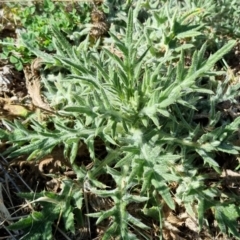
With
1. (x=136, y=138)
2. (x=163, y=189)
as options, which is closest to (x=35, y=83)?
(x=136, y=138)

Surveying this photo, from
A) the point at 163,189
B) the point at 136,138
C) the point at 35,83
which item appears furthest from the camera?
the point at 35,83

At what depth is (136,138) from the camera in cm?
281

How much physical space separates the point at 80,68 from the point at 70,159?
53cm

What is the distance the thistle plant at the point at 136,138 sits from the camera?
8.63 feet

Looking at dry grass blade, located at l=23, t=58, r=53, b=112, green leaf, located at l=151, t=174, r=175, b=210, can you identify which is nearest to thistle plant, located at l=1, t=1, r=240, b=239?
green leaf, located at l=151, t=174, r=175, b=210

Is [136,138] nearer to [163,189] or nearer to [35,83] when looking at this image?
[163,189]

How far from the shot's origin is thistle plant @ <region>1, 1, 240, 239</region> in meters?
2.63

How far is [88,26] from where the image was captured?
3.57 m

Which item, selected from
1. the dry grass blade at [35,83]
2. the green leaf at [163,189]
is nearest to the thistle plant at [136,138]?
the green leaf at [163,189]

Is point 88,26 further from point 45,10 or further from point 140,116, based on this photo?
point 140,116

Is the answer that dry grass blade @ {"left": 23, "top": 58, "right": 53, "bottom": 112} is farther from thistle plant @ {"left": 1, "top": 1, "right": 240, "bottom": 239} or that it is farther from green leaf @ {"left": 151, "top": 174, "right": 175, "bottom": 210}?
green leaf @ {"left": 151, "top": 174, "right": 175, "bottom": 210}

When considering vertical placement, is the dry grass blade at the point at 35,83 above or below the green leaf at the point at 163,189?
above

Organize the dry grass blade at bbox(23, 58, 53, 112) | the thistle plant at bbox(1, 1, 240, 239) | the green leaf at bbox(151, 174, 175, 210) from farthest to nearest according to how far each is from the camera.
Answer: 1. the dry grass blade at bbox(23, 58, 53, 112)
2. the thistle plant at bbox(1, 1, 240, 239)
3. the green leaf at bbox(151, 174, 175, 210)

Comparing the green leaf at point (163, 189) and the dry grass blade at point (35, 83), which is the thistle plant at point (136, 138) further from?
the dry grass blade at point (35, 83)
